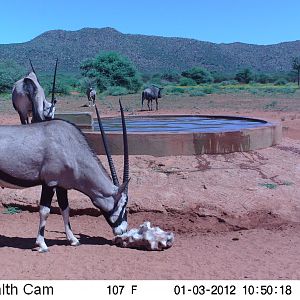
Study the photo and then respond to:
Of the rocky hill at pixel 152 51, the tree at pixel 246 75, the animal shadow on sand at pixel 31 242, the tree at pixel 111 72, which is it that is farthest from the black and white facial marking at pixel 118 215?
the rocky hill at pixel 152 51

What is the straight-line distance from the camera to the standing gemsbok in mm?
5801

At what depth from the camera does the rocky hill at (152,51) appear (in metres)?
96.2

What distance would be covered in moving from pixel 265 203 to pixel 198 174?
4.25ft

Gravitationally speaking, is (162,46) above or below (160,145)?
above

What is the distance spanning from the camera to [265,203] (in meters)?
7.26

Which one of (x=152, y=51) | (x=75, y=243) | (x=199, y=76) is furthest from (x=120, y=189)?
(x=152, y=51)

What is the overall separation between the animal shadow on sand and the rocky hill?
284ft

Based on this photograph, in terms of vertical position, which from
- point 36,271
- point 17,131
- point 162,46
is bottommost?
point 36,271

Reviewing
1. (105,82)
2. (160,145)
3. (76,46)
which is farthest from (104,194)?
(76,46)

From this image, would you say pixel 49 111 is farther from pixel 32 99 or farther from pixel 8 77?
pixel 8 77

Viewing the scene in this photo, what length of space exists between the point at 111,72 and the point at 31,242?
48.3 meters

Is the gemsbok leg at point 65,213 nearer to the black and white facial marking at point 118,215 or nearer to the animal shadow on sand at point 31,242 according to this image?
the animal shadow on sand at point 31,242

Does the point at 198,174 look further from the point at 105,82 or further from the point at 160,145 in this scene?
the point at 105,82

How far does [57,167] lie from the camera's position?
18.9 feet
